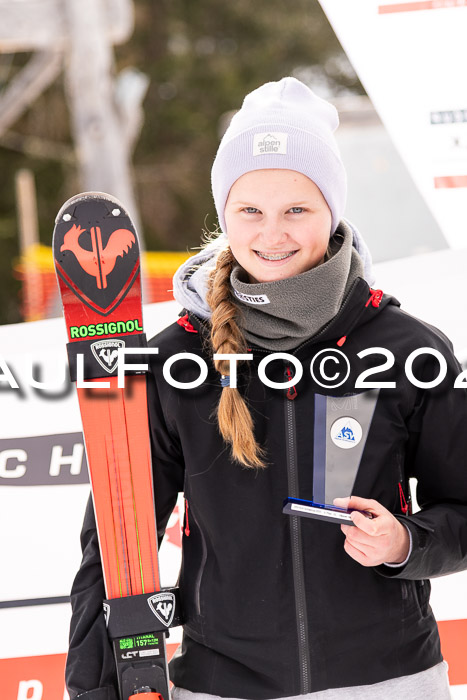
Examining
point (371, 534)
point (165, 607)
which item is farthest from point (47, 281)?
point (371, 534)

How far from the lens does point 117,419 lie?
1.76 m

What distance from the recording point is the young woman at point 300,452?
5.17ft

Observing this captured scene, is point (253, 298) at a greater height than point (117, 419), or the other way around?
point (253, 298)

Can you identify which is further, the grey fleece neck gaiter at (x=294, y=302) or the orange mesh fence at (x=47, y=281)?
the orange mesh fence at (x=47, y=281)

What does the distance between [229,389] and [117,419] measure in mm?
255

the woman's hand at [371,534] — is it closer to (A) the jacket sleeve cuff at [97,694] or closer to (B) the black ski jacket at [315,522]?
(B) the black ski jacket at [315,522]

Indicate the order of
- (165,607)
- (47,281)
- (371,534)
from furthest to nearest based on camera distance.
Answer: (47,281)
(165,607)
(371,534)

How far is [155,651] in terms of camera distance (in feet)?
5.62

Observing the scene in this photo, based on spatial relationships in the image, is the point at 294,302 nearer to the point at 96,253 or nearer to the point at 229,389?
the point at 229,389

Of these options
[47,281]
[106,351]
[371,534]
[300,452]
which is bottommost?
[371,534]

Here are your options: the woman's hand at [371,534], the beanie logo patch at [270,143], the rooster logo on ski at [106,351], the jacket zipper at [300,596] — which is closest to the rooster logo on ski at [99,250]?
the rooster logo on ski at [106,351]

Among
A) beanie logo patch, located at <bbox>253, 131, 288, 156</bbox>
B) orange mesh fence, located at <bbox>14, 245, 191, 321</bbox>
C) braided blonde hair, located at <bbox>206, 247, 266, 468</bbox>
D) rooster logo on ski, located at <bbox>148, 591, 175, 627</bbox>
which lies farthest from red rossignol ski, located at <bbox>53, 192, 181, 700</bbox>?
orange mesh fence, located at <bbox>14, 245, 191, 321</bbox>

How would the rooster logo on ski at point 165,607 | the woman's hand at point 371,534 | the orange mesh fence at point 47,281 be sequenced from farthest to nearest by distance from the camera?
the orange mesh fence at point 47,281, the rooster logo on ski at point 165,607, the woman's hand at point 371,534

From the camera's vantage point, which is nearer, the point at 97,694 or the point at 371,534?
the point at 371,534
